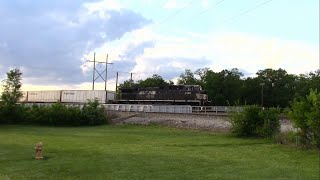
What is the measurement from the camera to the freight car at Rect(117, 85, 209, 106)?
76438 millimetres

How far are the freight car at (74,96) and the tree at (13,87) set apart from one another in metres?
16.5

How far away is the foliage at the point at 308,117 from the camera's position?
2495 cm

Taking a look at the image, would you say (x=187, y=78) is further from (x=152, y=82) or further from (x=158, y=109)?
(x=158, y=109)

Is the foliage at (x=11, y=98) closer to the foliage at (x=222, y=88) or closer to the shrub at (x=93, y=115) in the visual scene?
the shrub at (x=93, y=115)

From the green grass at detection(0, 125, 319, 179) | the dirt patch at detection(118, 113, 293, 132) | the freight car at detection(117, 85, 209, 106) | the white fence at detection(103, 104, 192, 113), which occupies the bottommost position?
the green grass at detection(0, 125, 319, 179)

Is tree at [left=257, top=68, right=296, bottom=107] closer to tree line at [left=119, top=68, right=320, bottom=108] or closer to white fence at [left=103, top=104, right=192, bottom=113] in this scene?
tree line at [left=119, top=68, right=320, bottom=108]

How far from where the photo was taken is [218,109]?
223ft

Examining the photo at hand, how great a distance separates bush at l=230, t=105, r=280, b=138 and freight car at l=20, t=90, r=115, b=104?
155 feet

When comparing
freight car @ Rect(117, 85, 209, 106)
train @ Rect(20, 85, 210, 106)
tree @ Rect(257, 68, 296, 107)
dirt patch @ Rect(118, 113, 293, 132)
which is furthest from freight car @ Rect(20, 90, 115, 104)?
tree @ Rect(257, 68, 296, 107)

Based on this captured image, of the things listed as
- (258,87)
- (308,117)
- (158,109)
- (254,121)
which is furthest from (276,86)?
(308,117)

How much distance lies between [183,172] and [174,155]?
5.79 meters

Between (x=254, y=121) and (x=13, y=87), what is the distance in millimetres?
40954

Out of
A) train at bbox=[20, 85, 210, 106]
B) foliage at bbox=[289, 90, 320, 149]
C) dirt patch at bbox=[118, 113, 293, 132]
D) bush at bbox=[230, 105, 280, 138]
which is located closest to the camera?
foliage at bbox=[289, 90, 320, 149]

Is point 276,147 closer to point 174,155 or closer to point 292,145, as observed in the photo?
point 292,145
